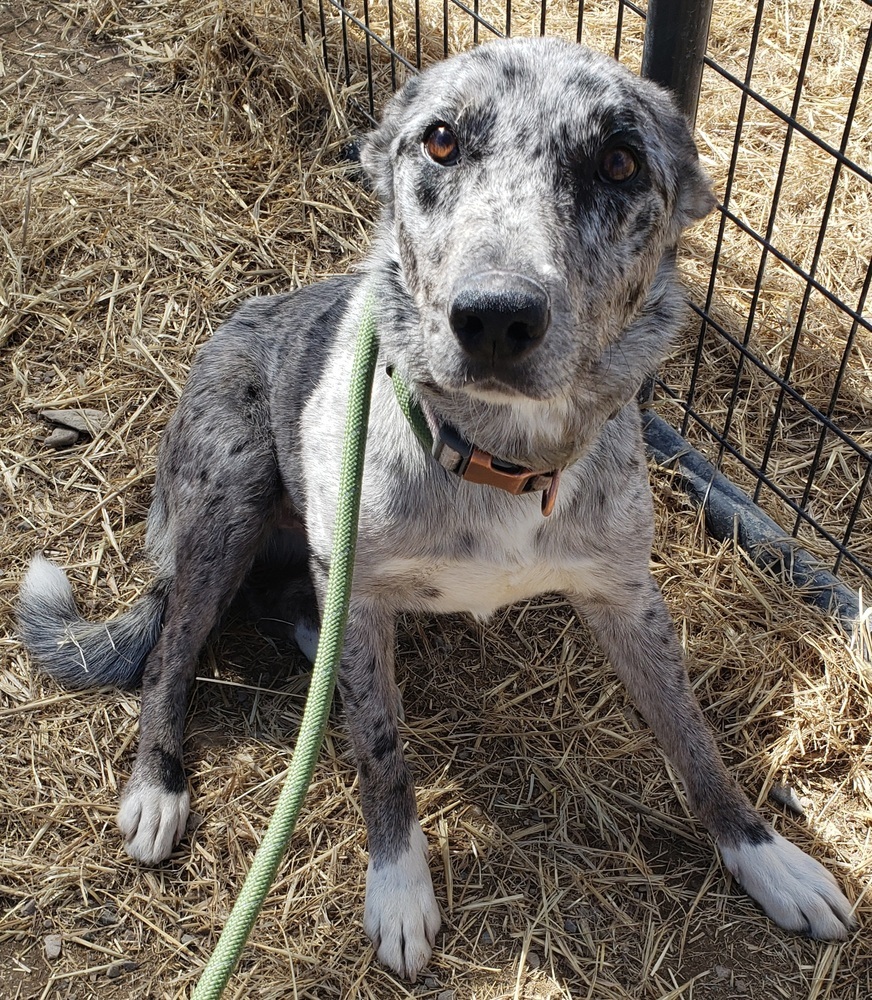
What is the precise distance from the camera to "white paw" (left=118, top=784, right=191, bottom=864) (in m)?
2.91

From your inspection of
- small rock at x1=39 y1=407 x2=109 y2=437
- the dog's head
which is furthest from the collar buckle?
small rock at x1=39 y1=407 x2=109 y2=437

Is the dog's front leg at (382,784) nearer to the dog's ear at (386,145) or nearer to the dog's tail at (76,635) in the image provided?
the dog's tail at (76,635)

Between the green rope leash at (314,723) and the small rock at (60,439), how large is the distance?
1803 millimetres

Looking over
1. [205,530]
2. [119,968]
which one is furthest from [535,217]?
[119,968]

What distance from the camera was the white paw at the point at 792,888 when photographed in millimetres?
2814

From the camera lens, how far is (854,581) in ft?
11.9

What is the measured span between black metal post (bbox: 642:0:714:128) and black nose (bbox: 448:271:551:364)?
159 cm

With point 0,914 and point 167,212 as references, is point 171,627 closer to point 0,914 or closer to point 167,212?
point 0,914

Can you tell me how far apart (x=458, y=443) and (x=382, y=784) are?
0.92 m

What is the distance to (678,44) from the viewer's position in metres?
3.33

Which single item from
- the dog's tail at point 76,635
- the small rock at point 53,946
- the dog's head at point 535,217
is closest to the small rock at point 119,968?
the small rock at point 53,946

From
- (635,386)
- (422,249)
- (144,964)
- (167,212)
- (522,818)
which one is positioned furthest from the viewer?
(167,212)

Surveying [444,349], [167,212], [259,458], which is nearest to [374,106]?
[167,212]

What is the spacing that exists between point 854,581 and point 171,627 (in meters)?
2.13
